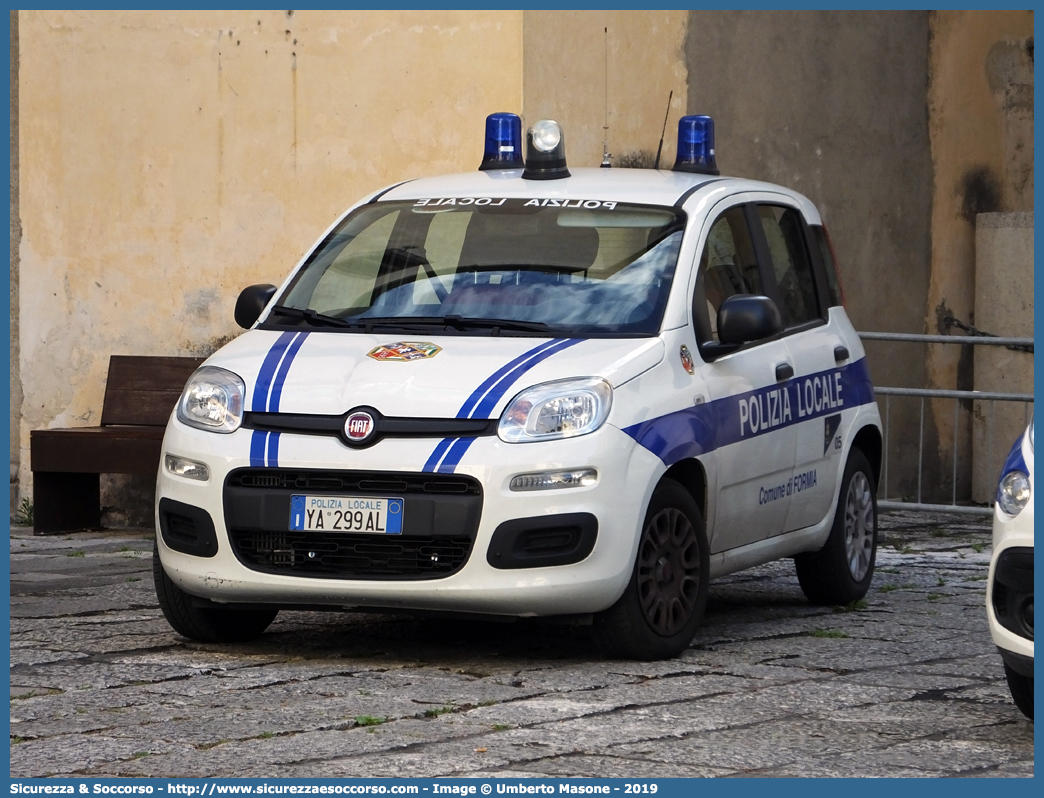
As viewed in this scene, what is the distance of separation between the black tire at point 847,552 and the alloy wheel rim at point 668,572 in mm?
1414

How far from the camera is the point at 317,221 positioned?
10891 millimetres

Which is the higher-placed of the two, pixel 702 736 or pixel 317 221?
pixel 317 221

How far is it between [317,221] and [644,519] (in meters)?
5.19

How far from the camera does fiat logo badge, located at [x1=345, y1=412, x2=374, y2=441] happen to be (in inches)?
237

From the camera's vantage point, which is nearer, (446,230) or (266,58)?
(446,230)

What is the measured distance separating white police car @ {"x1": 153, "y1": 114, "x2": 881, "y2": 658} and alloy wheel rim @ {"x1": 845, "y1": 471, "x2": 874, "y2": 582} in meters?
0.34

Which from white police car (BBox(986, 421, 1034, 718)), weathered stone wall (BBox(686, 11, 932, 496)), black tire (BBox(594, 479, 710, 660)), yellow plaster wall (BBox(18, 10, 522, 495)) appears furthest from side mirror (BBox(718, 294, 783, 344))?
weathered stone wall (BBox(686, 11, 932, 496))

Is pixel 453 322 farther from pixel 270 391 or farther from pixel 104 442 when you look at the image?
pixel 104 442

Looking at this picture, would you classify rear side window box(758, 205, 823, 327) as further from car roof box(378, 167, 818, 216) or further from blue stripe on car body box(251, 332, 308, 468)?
blue stripe on car body box(251, 332, 308, 468)

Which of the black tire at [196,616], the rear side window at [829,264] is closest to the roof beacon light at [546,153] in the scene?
the rear side window at [829,264]

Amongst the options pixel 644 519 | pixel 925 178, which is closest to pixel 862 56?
pixel 925 178

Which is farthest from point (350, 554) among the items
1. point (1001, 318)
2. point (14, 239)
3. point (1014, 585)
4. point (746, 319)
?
point (1001, 318)

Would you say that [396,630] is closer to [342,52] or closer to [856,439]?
[856,439]

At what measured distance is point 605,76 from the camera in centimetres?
1080
